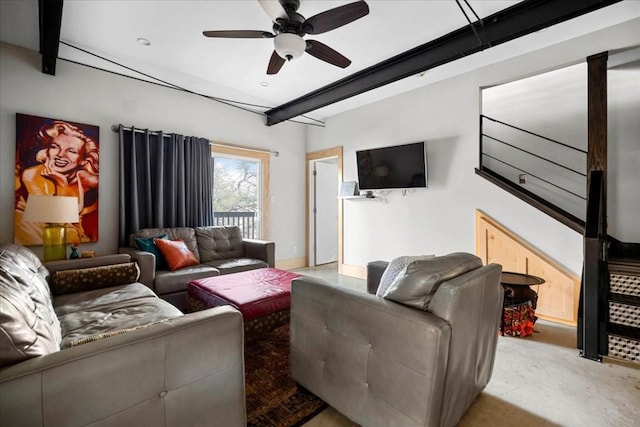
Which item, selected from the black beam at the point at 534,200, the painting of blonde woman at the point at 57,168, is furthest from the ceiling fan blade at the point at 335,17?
the painting of blonde woman at the point at 57,168

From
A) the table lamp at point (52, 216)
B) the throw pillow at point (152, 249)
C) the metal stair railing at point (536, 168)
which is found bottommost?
the throw pillow at point (152, 249)

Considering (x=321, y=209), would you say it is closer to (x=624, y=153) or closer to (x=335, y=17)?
(x=335, y=17)

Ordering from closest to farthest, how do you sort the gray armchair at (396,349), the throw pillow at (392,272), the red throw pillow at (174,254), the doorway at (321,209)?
the gray armchair at (396,349), the throw pillow at (392,272), the red throw pillow at (174,254), the doorway at (321,209)

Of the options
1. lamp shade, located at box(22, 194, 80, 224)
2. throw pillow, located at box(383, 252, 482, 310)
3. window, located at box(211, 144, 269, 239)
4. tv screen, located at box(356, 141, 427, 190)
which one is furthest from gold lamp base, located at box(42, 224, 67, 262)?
tv screen, located at box(356, 141, 427, 190)

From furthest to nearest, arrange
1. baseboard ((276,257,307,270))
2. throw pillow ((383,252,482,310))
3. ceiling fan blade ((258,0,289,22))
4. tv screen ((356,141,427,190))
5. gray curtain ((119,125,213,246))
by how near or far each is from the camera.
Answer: baseboard ((276,257,307,270)), tv screen ((356,141,427,190)), gray curtain ((119,125,213,246)), ceiling fan blade ((258,0,289,22)), throw pillow ((383,252,482,310))

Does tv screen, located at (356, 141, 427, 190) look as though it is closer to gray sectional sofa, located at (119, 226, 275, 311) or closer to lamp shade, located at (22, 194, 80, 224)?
gray sectional sofa, located at (119, 226, 275, 311)

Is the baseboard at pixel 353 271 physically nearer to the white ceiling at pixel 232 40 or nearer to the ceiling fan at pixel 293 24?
the white ceiling at pixel 232 40

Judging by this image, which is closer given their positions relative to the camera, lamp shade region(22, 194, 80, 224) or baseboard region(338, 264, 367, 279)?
lamp shade region(22, 194, 80, 224)

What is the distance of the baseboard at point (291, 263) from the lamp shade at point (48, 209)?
3.09m

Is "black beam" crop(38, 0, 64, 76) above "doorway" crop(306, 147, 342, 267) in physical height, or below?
above

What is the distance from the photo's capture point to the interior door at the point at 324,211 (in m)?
5.72

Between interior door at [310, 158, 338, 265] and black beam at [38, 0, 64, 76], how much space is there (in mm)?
3812

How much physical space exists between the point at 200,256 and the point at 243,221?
4.69ft

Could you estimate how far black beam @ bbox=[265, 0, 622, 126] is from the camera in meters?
2.25
